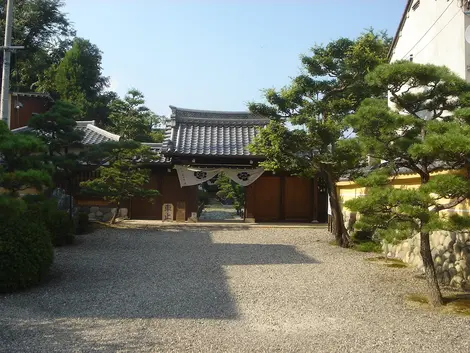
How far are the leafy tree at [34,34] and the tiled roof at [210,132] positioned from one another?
14284mm

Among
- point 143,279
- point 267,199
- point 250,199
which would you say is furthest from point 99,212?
point 143,279

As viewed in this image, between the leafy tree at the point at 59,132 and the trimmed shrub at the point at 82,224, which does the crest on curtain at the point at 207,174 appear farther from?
the leafy tree at the point at 59,132

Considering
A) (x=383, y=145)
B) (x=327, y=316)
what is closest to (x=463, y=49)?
(x=383, y=145)

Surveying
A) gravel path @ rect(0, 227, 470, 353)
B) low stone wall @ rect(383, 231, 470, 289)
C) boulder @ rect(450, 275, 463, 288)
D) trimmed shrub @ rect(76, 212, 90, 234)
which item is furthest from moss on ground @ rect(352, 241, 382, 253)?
trimmed shrub @ rect(76, 212, 90, 234)

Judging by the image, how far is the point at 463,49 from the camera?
9055 millimetres

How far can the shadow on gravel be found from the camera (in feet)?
18.2

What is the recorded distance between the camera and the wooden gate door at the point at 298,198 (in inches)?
700

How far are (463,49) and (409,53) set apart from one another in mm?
3576

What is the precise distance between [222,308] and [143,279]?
2.19 metres

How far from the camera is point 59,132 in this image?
37.7ft

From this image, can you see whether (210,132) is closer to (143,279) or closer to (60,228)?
(60,228)

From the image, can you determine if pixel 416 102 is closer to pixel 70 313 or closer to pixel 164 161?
pixel 70 313

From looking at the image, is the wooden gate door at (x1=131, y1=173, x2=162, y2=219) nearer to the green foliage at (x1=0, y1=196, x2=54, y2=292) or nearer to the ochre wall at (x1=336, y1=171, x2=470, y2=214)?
the ochre wall at (x1=336, y1=171, x2=470, y2=214)

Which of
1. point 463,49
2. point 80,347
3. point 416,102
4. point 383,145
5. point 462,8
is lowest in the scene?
point 80,347
